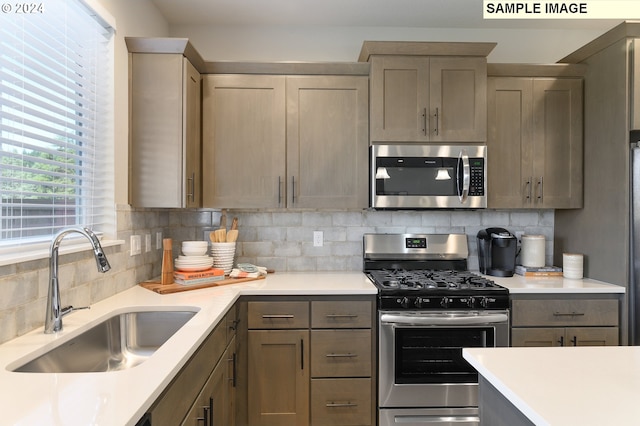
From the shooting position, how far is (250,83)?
265 cm

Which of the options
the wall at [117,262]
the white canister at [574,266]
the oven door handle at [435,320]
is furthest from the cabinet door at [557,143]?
the wall at [117,262]

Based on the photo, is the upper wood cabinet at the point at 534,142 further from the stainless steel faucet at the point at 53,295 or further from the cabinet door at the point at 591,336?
the stainless steel faucet at the point at 53,295

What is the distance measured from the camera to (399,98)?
261cm

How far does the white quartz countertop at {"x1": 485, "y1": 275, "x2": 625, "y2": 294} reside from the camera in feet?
7.79

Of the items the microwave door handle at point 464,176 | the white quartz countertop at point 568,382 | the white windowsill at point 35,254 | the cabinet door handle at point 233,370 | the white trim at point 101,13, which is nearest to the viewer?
the white quartz countertop at point 568,382

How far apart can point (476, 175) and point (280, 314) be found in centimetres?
152

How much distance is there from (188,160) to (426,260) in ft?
5.83

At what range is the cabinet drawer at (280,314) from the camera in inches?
92.1

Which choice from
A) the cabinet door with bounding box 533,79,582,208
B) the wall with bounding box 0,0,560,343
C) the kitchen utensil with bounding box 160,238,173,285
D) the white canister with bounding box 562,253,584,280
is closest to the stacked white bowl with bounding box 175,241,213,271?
the kitchen utensil with bounding box 160,238,173,285

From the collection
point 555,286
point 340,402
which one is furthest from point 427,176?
point 340,402

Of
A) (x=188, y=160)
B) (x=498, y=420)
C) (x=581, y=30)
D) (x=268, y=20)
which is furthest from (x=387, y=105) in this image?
(x=498, y=420)

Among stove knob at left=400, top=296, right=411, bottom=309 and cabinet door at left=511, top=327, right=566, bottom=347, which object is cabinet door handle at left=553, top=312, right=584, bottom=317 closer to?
cabinet door at left=511, top=327, right=566, bottom=347

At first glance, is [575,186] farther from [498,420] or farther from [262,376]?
[262,376]

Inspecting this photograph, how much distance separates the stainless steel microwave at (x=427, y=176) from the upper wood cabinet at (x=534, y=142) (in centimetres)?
20
